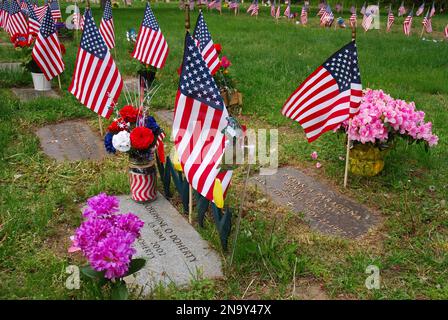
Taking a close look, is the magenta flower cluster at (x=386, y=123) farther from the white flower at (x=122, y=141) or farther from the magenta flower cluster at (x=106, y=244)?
the magenta flower cluster at (x=106, y=244)

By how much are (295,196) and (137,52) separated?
4354 mm

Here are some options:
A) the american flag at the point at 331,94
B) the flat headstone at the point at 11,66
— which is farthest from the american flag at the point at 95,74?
the flat headstone at the point at 11,66

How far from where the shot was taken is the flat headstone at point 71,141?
5.56 m

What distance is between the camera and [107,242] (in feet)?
8.51

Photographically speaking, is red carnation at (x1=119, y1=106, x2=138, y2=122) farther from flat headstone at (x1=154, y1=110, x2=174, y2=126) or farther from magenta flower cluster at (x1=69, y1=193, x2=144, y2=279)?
flat headstone at (x1=154, y1=110, x2=174, y2=126)

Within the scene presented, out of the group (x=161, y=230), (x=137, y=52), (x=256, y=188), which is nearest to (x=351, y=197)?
(x=256, y=188)

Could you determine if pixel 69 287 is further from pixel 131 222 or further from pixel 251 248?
pixel 251 248

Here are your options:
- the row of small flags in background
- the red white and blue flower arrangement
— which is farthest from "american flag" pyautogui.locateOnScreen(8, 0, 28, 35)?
the red white and blue flower arrangement

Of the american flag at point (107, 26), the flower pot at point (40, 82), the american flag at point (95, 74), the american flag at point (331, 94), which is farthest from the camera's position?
the american flag at point (107, 26)

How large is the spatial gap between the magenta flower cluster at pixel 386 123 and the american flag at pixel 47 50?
469 cm

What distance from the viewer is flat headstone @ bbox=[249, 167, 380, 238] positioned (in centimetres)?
409

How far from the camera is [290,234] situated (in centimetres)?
395

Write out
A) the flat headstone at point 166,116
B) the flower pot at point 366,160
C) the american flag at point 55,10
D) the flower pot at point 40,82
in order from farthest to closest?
the american flag at point 55,10 < the flower pot at point 40,82 < the flat headstone at point 166,116 < the flower pot at point 366,160

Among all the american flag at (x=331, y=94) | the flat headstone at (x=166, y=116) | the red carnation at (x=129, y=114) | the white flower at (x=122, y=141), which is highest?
the american flag at (x=331, y=94)
